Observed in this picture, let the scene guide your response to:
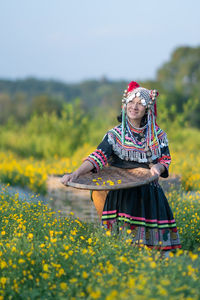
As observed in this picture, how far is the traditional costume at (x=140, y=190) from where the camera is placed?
3.55 m

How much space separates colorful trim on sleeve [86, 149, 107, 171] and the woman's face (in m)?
0.46

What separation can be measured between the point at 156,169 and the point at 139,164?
254 mm

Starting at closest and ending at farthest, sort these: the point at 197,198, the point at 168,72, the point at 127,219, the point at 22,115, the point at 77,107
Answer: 1. the point at 127,219
2. the point at 197,198
3. the point at 77,107
4. the point at 22,115
5. the point at 168,72

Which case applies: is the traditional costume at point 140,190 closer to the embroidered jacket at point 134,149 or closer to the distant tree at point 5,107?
the embroidered jacket at point 134,149

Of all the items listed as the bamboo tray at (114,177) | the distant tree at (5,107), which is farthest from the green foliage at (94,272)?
the distant tree at (5,107)

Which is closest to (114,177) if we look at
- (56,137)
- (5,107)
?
(56,137)

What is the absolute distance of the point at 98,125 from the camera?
14.1m

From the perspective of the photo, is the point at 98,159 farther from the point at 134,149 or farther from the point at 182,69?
the point at 182,69

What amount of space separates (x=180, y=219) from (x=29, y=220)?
1.75m

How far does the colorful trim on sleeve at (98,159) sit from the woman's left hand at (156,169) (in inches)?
16.2

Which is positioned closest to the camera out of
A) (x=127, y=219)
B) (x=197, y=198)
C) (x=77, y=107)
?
(x=127, y=219)

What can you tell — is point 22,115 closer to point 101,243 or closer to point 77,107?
point 77,107

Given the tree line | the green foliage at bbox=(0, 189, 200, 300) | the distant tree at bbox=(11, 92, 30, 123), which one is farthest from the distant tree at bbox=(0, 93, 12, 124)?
the green foliage at bbox=(0, 189, 200, 300)

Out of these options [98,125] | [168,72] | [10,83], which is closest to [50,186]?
[98,125]
